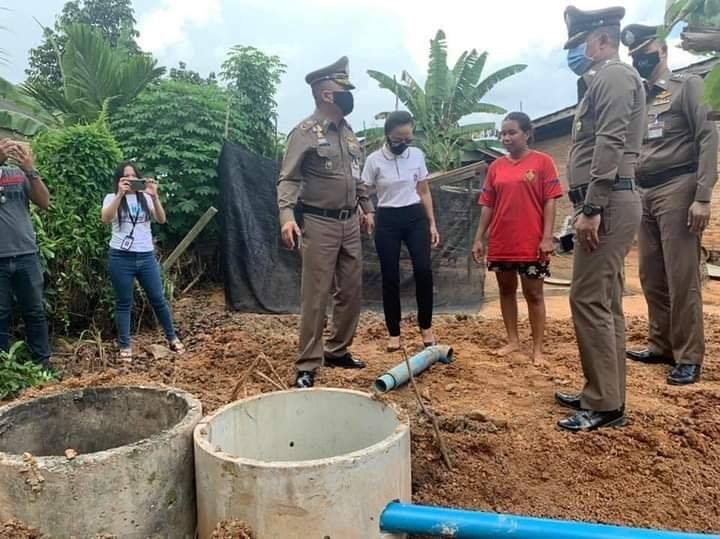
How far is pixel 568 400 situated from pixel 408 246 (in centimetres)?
155

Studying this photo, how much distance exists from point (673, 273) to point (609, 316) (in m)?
1.02

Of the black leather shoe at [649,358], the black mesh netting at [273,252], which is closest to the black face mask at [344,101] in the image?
the black leather shoe at [649,358]

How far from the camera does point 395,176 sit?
4.23 metres

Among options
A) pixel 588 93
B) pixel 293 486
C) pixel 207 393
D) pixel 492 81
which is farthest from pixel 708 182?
pixel 492 81

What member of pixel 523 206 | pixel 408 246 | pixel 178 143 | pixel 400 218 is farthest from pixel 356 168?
pixel 178 143

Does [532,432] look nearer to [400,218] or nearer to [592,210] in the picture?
[592,210]

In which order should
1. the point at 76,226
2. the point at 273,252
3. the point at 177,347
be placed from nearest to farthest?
the point at 177,347, the point at 76,226, the point at 273,252

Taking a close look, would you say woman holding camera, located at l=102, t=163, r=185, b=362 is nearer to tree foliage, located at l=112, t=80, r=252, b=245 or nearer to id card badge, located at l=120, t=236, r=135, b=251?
id card badge, located at l=120, t=236, r=135, b=251

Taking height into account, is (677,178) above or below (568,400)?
above

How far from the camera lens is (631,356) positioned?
4.14 m

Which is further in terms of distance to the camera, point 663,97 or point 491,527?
point 663,97

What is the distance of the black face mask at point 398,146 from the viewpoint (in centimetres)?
427

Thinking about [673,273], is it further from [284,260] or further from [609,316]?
[284,260]

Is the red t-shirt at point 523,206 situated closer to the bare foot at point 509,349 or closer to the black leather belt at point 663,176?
the black leather belt at point 663,176
